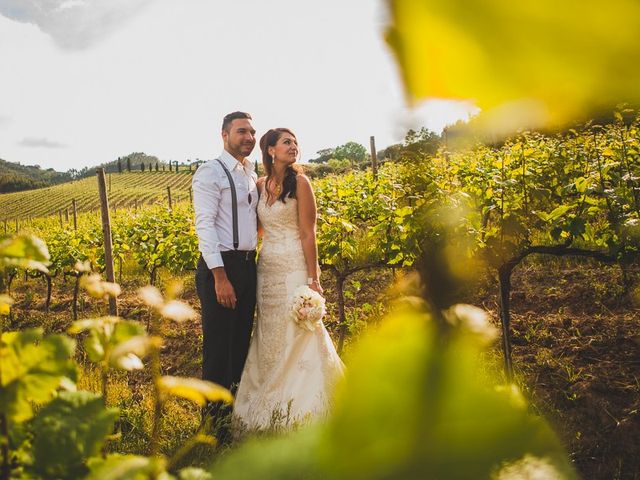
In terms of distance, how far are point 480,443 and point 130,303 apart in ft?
28.4

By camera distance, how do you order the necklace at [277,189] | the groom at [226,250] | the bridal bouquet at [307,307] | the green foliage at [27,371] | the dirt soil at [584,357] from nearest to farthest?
the green foliage at [27,371] → the dirt soil at [584,357] → the groom at [226,250] → the bridal bouquet at [307,307] → the necklace at [277,189]

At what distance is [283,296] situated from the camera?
3344 mm

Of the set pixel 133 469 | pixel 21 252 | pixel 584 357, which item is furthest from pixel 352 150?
pixel 133 469

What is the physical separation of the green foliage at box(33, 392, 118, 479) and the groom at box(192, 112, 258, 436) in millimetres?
2437

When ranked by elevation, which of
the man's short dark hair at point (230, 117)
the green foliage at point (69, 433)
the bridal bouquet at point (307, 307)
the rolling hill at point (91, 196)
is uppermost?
the rolling hill at point (91, 196)

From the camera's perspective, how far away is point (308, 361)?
3.28m

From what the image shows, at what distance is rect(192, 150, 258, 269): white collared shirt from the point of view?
2.88 metres

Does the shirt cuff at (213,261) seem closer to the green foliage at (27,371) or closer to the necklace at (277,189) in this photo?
the necklace at (277,189)

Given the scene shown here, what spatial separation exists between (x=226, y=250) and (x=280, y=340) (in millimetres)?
771

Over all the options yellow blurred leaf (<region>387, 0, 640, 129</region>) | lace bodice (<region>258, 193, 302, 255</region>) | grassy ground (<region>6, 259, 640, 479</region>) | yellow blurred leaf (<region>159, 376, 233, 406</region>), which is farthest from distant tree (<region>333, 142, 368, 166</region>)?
grassy ground (<region>6, 259, 640, 479</region>)

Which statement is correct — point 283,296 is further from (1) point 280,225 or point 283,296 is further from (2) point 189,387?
(2) point 189,387

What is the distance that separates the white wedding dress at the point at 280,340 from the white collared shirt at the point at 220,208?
0.21m

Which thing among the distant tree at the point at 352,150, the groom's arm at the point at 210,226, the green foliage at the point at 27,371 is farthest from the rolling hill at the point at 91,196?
the green foliage at the point at 27,371

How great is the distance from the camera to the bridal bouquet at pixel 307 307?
3.16m
